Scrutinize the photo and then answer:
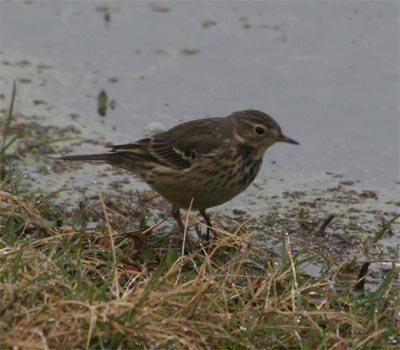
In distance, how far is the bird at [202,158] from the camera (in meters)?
8.50

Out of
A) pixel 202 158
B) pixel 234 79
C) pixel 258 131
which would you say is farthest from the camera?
pixel 234 79

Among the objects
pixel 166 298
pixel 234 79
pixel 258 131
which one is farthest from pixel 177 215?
pixel 234 79

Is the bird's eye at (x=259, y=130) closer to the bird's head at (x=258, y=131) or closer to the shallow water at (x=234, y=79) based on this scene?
the bird's head at (x=258, y=131)

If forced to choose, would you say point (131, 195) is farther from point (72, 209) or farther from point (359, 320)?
point (359, 320)

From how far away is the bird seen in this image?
27.9 feet

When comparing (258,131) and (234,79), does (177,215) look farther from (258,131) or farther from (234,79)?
(234,79)

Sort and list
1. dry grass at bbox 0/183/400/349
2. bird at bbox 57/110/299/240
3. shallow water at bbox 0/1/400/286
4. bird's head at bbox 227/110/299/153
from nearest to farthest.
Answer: dry grass at bbox 0/183/400/349 < bird at bbox 57/110/299/240 < bird's head at bbox 227/110/299/153 < shallow water at bbox 0/1/400/286

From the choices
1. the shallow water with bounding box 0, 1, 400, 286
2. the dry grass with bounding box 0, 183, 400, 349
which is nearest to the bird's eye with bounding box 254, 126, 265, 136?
the shallow water with bounding box 0, 1, 400, 286

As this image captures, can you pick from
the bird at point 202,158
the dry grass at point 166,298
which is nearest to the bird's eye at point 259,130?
the bird at point 202,158

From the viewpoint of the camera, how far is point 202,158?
8602 millimetres

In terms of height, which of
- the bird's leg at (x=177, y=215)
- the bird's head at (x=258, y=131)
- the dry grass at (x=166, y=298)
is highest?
the bird's head at (x=258, y=131)

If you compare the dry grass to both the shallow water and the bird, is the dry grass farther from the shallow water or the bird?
the shallow water

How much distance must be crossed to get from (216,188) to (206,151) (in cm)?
34

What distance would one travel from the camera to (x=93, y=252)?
753cm
